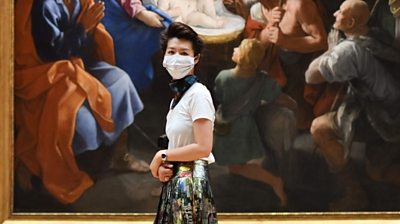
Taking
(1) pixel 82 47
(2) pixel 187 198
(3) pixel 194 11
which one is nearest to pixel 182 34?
(2) pixel 187 198

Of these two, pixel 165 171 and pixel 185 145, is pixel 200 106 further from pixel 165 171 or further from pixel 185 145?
pixel 165 171

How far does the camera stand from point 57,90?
8602 millimetres


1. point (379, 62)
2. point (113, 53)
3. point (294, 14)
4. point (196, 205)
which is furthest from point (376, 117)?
point (196, 205)

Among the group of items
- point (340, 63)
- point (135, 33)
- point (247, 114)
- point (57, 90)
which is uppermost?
point (135, 33)

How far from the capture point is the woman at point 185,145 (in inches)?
172

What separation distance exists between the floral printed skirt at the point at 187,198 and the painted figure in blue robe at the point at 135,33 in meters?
4.19

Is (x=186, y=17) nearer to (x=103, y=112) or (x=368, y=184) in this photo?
(x=103, y=112)

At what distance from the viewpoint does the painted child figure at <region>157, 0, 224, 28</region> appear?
28.2 feet

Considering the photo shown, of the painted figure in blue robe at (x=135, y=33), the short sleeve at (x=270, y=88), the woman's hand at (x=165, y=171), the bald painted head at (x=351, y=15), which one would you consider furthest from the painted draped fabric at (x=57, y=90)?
the woman's hand at (x=165, y=171)

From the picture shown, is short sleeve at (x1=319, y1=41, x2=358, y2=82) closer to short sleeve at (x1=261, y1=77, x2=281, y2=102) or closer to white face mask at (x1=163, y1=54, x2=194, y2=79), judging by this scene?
short sleeve at (x1=261, y1=77, x2=281, y2=102)

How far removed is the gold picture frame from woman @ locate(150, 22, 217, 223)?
4158 millimetres

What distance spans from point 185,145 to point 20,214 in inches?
186

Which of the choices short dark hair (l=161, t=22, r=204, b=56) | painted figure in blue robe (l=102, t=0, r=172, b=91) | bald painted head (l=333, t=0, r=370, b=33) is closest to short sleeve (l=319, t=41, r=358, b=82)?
bald painted head (l=333, t=0, r=370, b=33)

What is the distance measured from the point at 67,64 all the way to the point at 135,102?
3.01 ft
